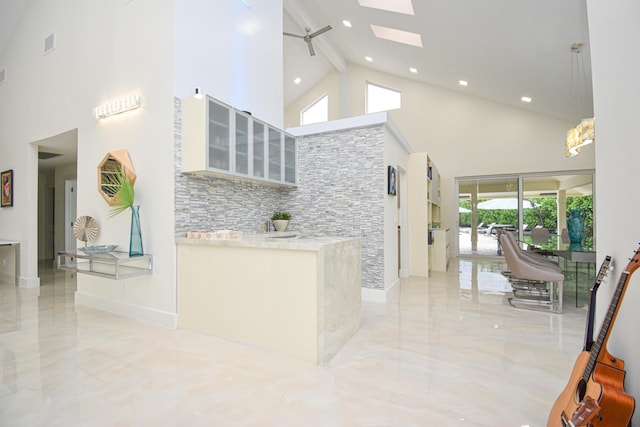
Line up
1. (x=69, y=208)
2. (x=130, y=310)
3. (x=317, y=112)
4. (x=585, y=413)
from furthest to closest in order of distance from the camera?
(x=317, y=112), (x=69, y=208), (x=130, y=310), (x=585, y=413)

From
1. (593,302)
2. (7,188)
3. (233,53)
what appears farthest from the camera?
(7,188)

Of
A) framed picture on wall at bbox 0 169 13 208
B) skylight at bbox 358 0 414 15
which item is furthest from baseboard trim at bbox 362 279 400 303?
framed picture on wall at bbox 0 169 13 208

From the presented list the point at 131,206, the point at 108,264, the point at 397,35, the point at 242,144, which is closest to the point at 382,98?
the point at 397,35

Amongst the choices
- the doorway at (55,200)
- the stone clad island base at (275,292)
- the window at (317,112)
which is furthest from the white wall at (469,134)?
the doorway at (55,200)

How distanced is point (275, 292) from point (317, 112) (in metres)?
8.76

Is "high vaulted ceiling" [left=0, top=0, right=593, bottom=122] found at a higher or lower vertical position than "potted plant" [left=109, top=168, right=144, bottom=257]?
higher

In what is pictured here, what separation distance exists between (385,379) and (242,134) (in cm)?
287

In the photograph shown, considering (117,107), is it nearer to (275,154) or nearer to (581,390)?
(275,154)

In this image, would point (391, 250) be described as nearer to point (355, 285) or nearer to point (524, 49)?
point (355, 285)

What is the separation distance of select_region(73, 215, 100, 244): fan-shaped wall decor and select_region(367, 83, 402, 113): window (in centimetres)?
785

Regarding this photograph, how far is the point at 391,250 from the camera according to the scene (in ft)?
14.6

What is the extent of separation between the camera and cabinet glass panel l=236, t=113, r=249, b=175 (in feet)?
11.2

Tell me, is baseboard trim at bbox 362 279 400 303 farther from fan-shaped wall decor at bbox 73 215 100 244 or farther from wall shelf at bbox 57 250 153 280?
fan-shaped wall decor at bbox 73 215 100 244

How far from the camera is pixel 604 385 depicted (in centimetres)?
118
